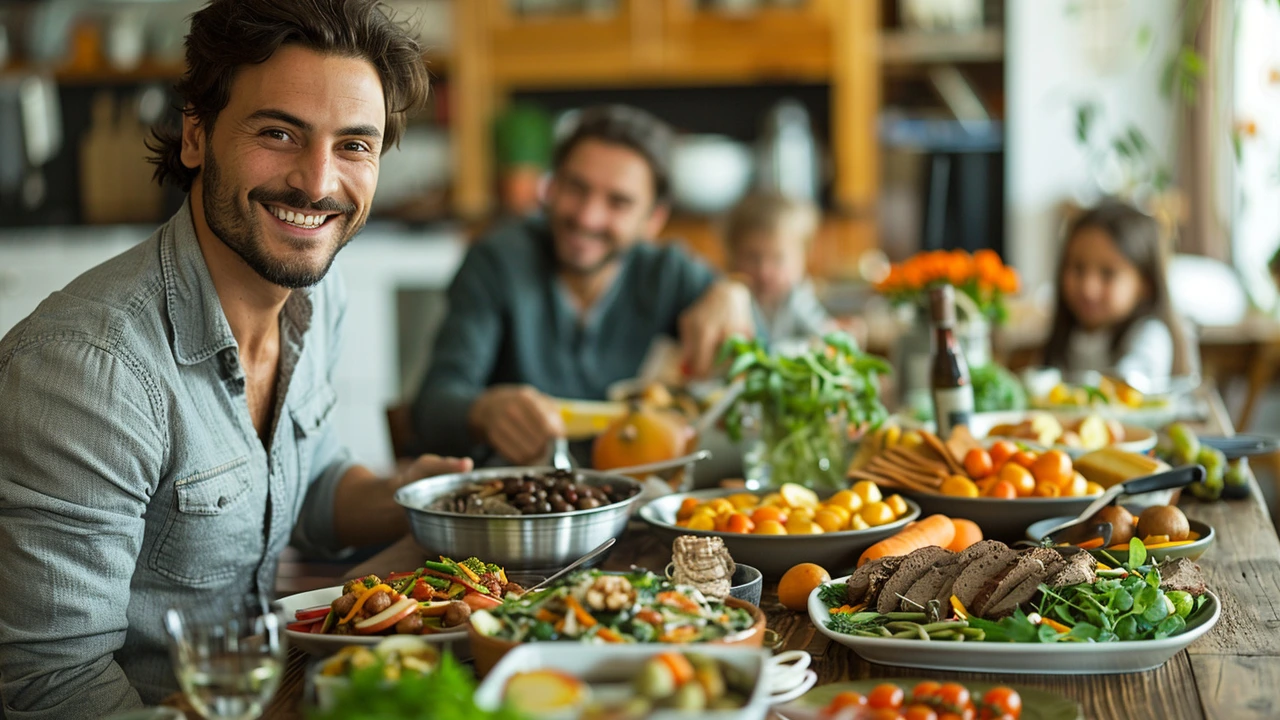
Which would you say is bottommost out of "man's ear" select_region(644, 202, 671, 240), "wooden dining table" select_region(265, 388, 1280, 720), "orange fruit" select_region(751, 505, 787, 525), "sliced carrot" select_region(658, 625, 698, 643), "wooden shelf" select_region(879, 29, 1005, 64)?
"wooden dining table" select_region(265, 388, 1280, 720)

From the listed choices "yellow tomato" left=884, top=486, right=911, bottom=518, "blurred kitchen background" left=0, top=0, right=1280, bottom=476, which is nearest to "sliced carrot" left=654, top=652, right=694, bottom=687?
"yellow tomato" left=884, top=486, right=911, bottom=518

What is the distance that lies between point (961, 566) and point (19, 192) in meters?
5.62

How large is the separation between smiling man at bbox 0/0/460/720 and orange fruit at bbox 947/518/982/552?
0.66m

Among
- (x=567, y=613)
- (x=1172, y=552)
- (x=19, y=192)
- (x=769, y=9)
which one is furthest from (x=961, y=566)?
(x=19, y=192)

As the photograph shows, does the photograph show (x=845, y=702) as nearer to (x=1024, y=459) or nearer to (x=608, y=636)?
(x=608, y=636)

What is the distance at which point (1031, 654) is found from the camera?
1.09 metres

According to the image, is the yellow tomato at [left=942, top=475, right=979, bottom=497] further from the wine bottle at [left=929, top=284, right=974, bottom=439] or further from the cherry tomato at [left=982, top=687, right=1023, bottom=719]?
the cherry tomato at [left=982, top=687, right=1023, bottom=719]

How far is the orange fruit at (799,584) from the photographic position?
1344 mm

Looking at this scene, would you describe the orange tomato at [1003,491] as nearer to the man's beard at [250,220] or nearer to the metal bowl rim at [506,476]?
the metal bowl rim at [506,476]

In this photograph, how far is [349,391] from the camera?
5414mm

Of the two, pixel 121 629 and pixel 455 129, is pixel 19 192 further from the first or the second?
pixel 121 629

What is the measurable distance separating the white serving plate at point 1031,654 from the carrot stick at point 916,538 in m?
0.21

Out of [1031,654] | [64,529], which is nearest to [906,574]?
[1031,654]

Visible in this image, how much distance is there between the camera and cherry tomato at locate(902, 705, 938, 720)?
943mm
